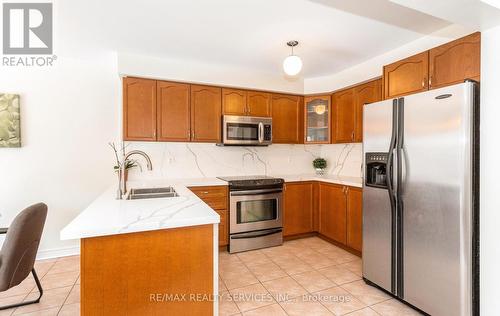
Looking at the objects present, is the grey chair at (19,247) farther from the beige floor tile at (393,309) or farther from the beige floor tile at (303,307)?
the beige floor tile at (393,309)

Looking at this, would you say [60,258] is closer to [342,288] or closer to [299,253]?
[299,253]

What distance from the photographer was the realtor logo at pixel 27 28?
2135mm

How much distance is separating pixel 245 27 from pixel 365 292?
2684 mm

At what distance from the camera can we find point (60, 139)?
3.14m

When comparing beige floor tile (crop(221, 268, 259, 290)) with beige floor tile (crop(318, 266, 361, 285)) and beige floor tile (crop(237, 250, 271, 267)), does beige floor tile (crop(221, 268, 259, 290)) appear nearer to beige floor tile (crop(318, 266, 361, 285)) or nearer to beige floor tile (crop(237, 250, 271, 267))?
beige floor tile (crop(237, 250, 271, 267))

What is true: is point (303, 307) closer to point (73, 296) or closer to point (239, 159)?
point (73, 296)

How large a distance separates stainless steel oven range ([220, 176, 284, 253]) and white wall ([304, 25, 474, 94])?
1.63 metres

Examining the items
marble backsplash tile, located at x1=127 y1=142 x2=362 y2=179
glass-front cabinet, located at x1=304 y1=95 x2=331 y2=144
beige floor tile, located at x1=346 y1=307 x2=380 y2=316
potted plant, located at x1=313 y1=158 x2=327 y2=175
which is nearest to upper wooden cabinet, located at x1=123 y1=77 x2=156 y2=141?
marble backsplash tile, located at x1=127 y1=142 x2=362 y2=179

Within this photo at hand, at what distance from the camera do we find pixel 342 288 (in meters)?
2.44

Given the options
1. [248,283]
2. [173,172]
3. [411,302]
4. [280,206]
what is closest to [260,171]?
[280,206]

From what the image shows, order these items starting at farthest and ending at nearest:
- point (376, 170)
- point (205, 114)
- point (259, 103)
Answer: point (259, 103) < point (205, 114) < point (376, 170)

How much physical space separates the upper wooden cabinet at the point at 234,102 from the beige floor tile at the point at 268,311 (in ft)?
7.89

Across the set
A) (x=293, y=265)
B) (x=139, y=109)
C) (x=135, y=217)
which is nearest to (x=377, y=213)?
(x=293, y=265)

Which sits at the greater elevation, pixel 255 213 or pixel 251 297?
pixel 255 213
